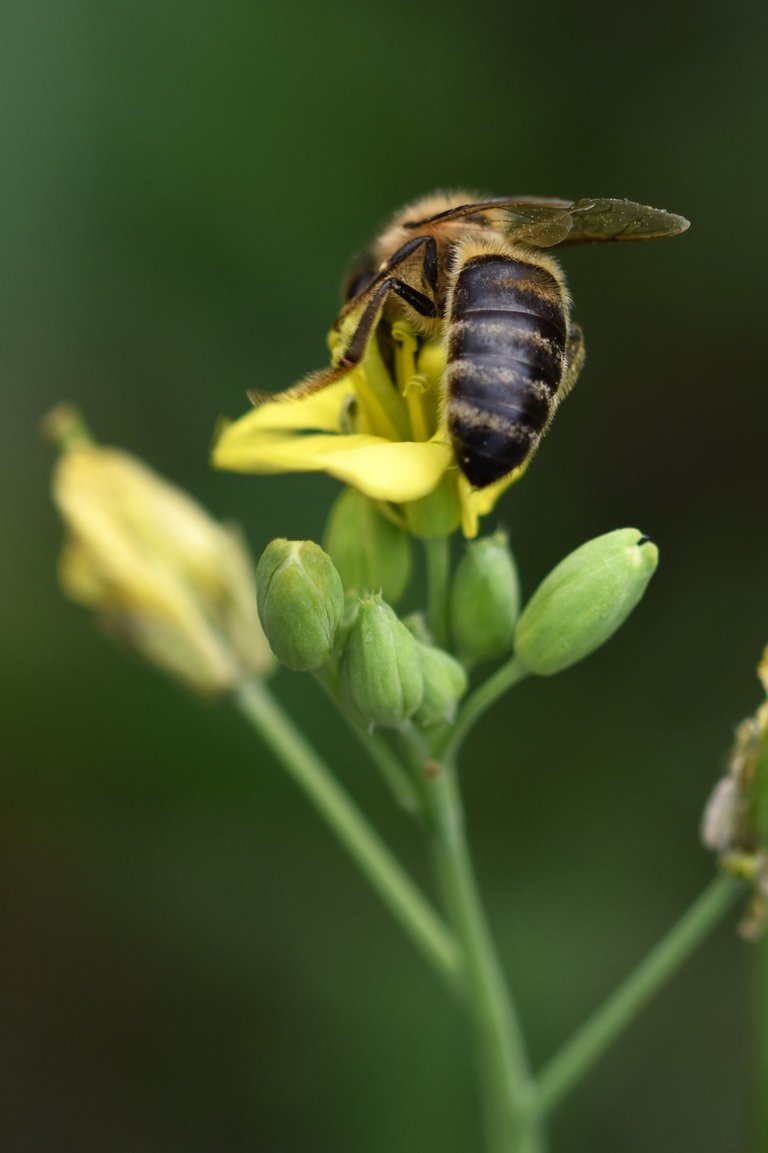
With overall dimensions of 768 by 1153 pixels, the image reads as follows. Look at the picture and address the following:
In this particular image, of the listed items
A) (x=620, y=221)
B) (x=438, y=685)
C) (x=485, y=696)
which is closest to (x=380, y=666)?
(x=438, y=685)

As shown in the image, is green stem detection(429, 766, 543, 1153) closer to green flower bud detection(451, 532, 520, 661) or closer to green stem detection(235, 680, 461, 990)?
green stem detection(235, 680, 461, 990)

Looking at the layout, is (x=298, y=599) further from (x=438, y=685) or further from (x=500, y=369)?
(x=500, y=369)

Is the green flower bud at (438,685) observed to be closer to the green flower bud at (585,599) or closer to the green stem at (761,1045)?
the green flower bud at (585,599)

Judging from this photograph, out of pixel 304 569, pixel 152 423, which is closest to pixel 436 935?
pixel 304 569

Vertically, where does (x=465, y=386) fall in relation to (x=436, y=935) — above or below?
above

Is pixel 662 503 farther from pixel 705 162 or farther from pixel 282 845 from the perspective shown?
pixel 282 845

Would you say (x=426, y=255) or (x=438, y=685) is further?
(x=426, y=255)
